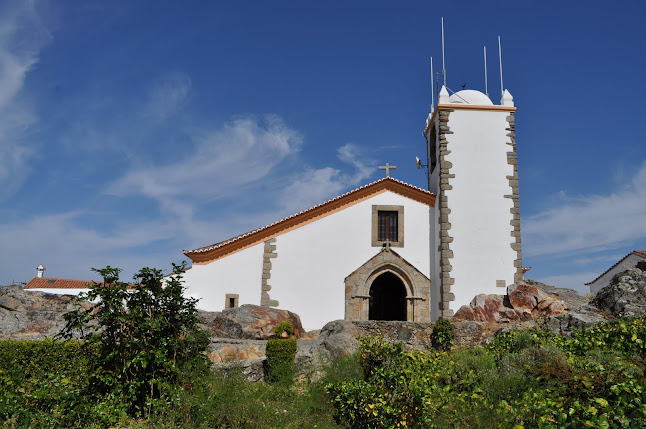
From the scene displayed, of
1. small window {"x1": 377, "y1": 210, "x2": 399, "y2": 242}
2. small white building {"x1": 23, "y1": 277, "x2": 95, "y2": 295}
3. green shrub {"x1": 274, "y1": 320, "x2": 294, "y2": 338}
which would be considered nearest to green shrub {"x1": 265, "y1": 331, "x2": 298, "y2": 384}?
green shrub {"x1": 274, "y1": 320, "x2": 294, "y2": 338}

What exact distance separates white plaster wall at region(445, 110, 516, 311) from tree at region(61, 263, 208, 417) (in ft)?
37.3

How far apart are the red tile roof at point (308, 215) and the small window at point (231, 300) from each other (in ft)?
4.61

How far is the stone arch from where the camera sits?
15945 mm

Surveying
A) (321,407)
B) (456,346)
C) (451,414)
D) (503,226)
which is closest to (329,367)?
(321,407)

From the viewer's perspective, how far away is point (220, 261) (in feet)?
51.8

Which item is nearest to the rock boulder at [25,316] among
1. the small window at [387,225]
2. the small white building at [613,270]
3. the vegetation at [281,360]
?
the vegetation at [281,360]

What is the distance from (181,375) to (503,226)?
1326 cm

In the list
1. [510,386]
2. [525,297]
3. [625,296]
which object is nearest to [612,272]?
[525,297]

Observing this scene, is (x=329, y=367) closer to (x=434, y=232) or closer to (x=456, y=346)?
(x=456, y=346)

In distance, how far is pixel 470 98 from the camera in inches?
698

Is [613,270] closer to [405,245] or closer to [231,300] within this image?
[405,245]

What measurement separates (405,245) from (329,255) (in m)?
2.79

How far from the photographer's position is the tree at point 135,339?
6039mm

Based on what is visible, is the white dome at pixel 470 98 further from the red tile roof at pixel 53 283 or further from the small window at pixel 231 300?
the red tile roof at pixel 53 283
